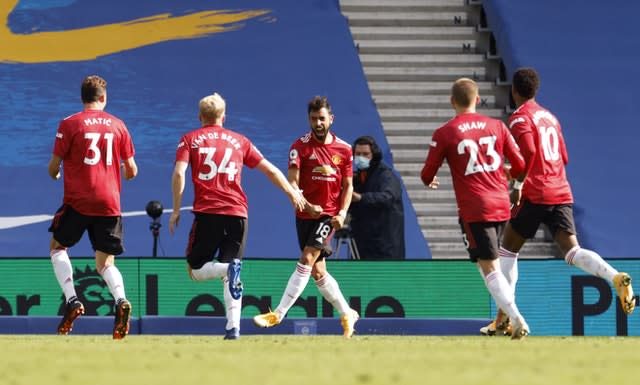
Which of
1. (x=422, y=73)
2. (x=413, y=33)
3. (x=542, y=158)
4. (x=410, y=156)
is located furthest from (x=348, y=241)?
(x=542, y=158)

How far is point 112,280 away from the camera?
10828 millimetres

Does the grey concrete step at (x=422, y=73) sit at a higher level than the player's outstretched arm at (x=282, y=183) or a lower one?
higher

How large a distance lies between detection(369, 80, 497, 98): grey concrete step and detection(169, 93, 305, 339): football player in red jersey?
10.8 m

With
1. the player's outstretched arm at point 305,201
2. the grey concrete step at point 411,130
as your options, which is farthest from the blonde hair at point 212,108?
the grey concrete step at point 411,130

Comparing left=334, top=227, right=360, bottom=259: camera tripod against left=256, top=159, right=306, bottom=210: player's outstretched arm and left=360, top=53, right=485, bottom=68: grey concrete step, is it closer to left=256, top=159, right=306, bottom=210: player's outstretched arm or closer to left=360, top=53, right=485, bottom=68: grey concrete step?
left=360, top=53, right=485, bottom=68: grey concrete step

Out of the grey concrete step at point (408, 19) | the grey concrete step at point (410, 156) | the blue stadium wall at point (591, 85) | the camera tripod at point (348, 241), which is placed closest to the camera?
the camera tripod at point (348, 241)

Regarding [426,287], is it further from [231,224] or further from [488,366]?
[488,366]

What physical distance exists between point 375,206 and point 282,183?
4.43 meters

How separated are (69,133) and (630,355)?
15.6ft

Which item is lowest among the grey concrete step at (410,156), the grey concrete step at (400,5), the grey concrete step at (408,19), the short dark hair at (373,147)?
the grey concrete step at (410,156)

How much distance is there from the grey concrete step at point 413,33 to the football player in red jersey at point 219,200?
1144 centimetres

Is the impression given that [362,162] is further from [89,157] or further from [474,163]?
[474,163]

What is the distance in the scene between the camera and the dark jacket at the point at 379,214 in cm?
1488

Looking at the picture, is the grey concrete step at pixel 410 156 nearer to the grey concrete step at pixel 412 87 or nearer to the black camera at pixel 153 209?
the grey concrete step at pixel 412 87
